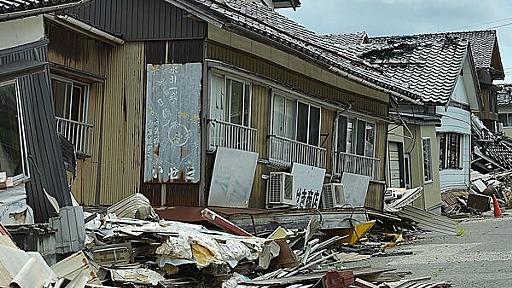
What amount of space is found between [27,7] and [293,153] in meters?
8.38

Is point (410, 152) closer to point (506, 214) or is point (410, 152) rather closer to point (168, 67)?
point (506, 214)

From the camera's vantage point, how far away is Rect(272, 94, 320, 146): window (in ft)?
50.4

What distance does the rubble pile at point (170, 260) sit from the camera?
741 cm

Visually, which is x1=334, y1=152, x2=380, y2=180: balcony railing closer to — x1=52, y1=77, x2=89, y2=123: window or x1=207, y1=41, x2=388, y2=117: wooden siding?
x1=207, y1=41, x2=388, y2=117: wooden siding

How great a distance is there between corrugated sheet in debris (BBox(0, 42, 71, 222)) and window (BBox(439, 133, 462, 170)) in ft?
70.1

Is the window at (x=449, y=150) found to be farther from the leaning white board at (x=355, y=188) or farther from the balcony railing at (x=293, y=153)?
the balcony railing at (x=293, y=153)

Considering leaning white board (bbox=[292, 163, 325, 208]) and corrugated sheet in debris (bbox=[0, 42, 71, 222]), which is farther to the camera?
leaning white board (bbox=[292, 163, 325, 208])

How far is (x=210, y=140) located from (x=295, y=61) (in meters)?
3.55

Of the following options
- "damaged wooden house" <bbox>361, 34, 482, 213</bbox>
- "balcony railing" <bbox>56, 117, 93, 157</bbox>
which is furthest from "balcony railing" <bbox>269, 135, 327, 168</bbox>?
"damaged wooden house" <bbox>361, 34, 482, 213</bbox>

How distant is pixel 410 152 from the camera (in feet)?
86.3

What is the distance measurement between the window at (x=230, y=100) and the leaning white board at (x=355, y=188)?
16.0ft

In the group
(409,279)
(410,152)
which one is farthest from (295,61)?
(410,152)

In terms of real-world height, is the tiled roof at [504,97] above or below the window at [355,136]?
above

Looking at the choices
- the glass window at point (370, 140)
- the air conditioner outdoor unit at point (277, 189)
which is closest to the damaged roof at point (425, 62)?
the glass window at point (370, 140)
